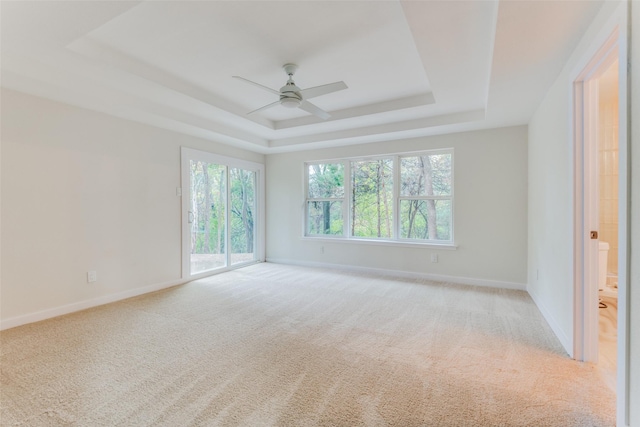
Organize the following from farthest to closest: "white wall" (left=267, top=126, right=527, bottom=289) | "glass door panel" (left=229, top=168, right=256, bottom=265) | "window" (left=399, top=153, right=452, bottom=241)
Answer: "glass door panel" (left=229, top=168, right=256, bottom=265) → "window" (left=399, top=153, right=452, bottom=241) → "white wall" (left=267, top=126, right=527, bottom=289)

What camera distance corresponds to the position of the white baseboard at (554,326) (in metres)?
2.17

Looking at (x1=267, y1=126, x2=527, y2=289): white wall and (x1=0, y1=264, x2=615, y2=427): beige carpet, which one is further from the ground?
(x1=267, y1=126, x2=527, y2=289): white wall

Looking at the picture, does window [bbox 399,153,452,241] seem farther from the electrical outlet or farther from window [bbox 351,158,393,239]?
the electrical outlet

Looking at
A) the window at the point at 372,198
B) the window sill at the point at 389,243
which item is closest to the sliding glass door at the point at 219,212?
the window sill at the point at 389,243

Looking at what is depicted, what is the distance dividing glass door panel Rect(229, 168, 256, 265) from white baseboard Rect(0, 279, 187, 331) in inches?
54.6

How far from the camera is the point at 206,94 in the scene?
3396 millimetres

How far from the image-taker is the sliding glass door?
4426 millimetres

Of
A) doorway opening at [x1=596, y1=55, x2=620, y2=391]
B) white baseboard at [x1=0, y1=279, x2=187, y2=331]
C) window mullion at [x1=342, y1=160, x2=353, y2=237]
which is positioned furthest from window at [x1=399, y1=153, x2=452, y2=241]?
white baseboard at [x1=0, y1=279, x2=187, y2=331]

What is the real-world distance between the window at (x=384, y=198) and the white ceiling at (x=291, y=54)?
892 mm

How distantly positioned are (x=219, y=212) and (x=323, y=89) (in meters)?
3.09

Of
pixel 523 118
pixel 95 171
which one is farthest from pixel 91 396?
pixel 523 118

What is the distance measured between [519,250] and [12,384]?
5.20m

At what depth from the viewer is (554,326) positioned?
2547 millimetres

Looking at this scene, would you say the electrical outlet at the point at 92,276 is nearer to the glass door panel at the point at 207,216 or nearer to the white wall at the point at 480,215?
the glass door panel at the point at 207,216
